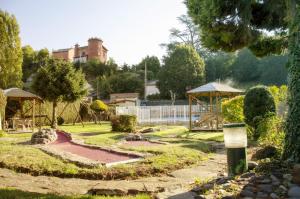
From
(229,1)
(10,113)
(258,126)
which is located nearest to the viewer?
(229,1)

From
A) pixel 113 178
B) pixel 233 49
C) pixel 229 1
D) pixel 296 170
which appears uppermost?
pixel 229 1

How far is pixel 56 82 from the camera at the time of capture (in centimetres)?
2211

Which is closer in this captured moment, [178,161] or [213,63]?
[178,161]

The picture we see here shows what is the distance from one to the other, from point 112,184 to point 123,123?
12.3m

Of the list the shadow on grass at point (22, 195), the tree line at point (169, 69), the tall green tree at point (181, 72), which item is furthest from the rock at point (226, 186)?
the tall green tree at point (181, 72)

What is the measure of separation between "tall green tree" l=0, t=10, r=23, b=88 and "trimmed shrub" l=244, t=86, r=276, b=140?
28.1 metres

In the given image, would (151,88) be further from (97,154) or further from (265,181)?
(265,181)

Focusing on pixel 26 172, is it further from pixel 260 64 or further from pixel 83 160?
pixel 260 64

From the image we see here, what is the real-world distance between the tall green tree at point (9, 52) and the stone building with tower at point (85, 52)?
2288cm

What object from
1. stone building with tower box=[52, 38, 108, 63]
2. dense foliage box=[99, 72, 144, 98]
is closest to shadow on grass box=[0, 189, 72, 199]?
dense foliage box=[99, 72, 144, 98]

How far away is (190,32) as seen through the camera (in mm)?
53531

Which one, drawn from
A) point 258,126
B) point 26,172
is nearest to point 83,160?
point 26,172

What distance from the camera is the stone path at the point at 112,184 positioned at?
220 inches

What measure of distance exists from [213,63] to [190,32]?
279 inches
